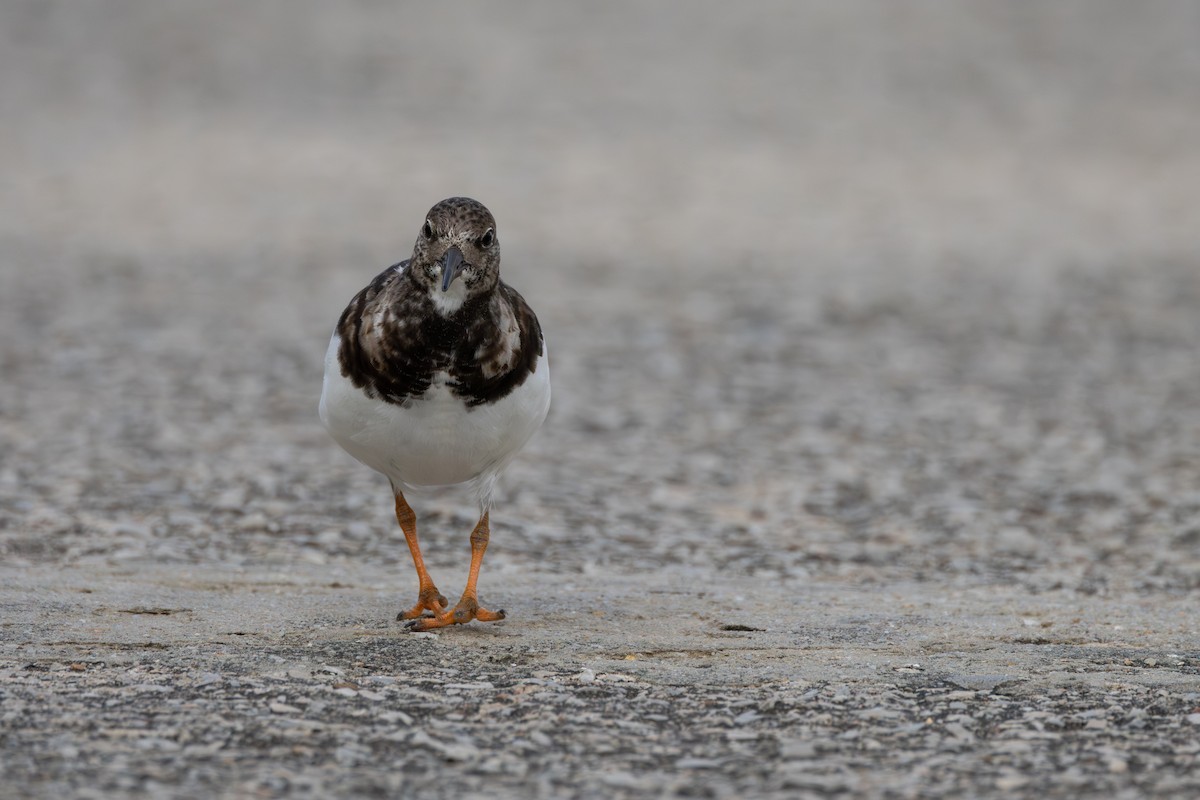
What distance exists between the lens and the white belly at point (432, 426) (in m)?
6.30

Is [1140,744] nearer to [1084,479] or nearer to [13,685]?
[13,685]

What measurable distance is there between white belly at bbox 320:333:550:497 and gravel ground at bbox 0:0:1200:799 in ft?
2.62

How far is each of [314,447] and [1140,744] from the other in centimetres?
731

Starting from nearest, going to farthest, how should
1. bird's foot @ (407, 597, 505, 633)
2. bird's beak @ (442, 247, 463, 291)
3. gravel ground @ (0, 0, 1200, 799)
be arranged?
gravel ground @ (0, 0, 1200, 799) → bird's beak @ (442, 247, 463, 291) → bird's foot @ (407, 597, 505, 633)

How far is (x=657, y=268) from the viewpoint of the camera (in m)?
18.2

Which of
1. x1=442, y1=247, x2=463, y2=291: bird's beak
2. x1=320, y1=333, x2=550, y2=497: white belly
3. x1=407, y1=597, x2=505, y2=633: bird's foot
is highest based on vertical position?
x1=442, y1=247, x2=463, y2=291: bird's beak

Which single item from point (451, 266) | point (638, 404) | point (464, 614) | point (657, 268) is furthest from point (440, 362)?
point (657, 268)

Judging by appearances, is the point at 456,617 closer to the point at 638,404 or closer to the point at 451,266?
the point at 451,266

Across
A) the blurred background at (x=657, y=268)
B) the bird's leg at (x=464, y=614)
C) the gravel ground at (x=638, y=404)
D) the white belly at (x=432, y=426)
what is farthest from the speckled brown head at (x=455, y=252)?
the blurred background at (x=657, y=268)

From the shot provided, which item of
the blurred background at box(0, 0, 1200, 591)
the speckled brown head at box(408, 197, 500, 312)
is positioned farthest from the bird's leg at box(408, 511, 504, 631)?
the blurred background at box(0, 0, 1200, 591)

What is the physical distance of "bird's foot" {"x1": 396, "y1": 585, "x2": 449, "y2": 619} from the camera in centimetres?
685

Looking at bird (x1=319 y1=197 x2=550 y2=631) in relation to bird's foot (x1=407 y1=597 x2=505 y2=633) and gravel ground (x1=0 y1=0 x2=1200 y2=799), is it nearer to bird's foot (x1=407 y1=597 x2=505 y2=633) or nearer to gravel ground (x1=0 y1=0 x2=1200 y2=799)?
bird's foot (x1=407 y1=597 x2=505 y2=633)

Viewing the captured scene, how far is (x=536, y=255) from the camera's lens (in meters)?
18.7

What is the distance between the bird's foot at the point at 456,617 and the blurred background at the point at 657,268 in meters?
1.88
